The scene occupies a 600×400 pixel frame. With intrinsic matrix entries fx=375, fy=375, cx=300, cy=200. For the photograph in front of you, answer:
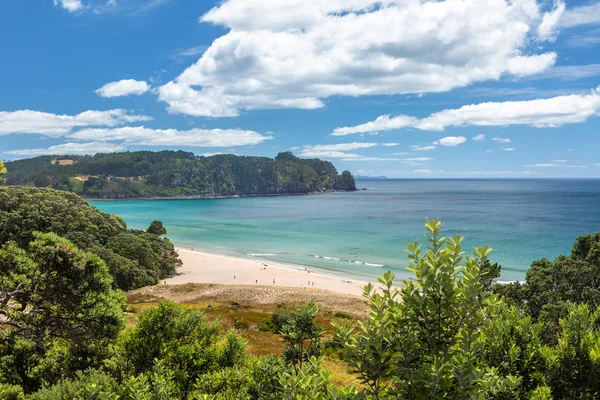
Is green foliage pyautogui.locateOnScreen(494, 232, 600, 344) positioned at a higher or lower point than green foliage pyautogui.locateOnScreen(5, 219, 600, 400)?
lower

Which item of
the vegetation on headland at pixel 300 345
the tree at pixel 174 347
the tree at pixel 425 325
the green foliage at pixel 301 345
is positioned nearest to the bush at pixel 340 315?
the vegetation on headland at pixel 300 345

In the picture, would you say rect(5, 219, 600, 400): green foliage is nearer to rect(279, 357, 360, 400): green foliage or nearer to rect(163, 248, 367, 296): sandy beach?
rect(279, 357, 360, 400): green foliage

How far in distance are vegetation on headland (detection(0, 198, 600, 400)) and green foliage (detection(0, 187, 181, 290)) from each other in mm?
43938

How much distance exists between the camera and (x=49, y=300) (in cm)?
1095

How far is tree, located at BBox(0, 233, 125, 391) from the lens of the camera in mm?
10445

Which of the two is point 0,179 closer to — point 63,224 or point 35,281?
point 35,281

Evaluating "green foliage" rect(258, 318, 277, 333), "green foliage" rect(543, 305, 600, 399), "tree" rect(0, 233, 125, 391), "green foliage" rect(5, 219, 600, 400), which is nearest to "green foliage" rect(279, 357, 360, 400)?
"green foliage" rect(5, 219, 600, 400)

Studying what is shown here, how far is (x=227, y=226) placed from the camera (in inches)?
4850

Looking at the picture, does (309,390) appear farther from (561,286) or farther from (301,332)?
(561,286)

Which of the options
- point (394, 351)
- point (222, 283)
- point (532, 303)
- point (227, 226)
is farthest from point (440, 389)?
point (227, 226)

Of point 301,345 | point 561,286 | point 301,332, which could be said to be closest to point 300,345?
point 301,345

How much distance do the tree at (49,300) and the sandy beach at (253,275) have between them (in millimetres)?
43606

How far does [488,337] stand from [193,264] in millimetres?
68443

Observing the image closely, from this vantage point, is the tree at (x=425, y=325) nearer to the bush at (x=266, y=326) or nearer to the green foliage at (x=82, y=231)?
the bush at (x=266, y=326)
